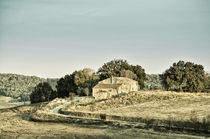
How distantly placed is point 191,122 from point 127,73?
59.3 m

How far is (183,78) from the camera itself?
A: 239 ft

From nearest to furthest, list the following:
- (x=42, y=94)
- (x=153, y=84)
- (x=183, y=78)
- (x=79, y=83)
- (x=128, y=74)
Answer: (x=183, y=78)
(x=79, y=83)
(x=128, y=74)
(x=42, y=94)
(x=153, y=84)

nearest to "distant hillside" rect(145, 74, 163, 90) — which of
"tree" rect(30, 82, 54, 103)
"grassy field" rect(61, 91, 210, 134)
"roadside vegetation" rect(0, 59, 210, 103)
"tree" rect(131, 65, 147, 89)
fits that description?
"tree" rect(131, 65, 147, 89)

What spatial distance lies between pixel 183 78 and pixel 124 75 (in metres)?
19.4

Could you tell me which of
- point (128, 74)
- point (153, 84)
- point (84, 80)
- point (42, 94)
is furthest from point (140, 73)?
point (153, 84)

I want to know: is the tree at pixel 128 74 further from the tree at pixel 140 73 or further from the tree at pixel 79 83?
the tree at pixel 79 83

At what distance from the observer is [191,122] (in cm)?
2234

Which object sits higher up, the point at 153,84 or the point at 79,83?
the point at 153,84

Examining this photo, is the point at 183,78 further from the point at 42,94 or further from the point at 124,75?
the point at 42,94

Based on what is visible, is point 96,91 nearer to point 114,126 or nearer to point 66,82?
point 66,82

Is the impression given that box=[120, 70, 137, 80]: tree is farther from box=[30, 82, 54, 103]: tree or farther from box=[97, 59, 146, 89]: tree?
box=[30, 82, 54, 103]: tree

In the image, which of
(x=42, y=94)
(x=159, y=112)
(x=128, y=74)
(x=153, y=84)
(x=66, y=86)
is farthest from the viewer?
(x=153, y=84)

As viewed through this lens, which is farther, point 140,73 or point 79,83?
point 140,73

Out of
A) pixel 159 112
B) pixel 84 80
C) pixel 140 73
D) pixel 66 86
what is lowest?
pixel 159 112
